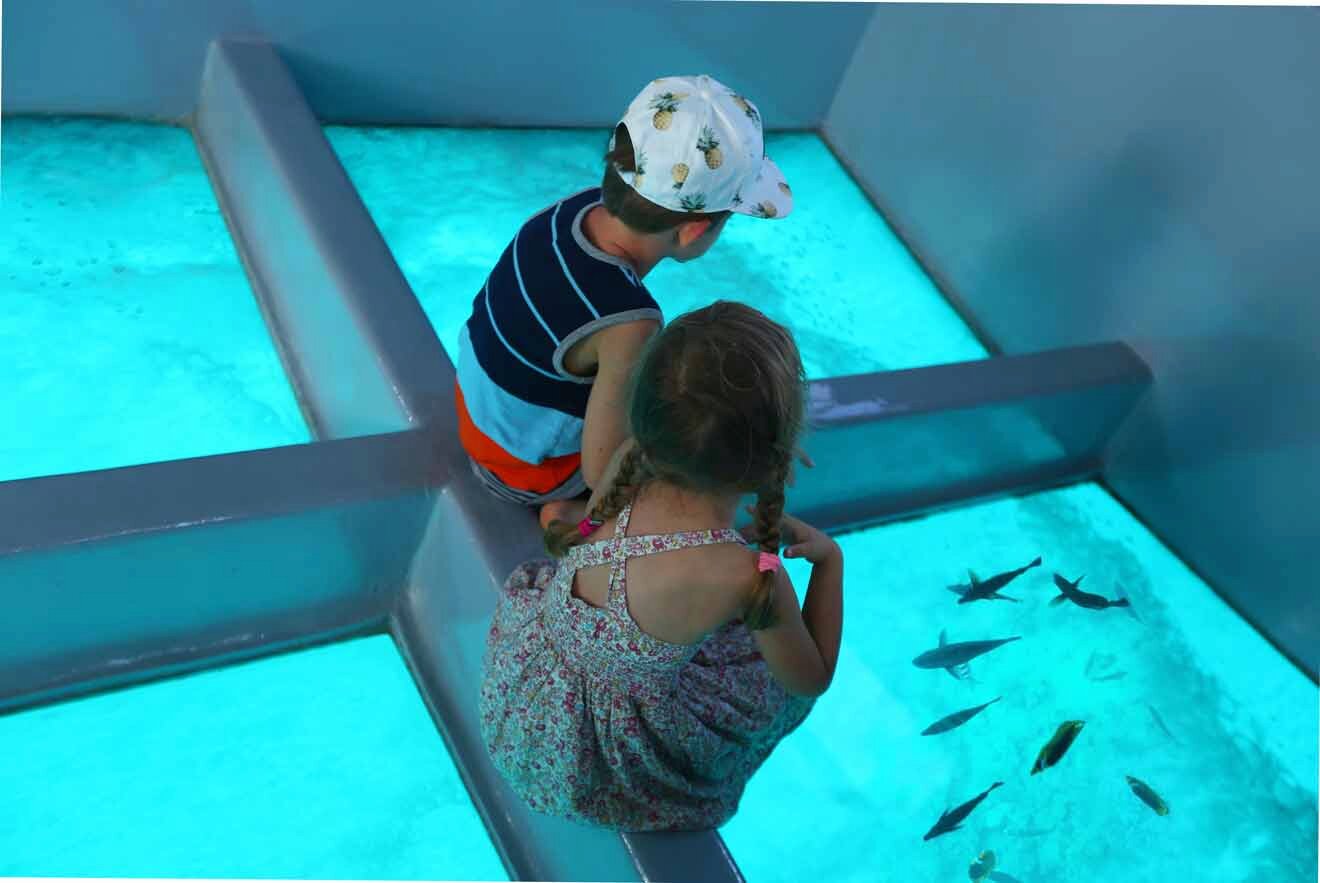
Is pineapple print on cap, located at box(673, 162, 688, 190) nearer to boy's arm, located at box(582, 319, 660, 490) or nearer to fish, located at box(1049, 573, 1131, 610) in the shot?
boy's arm, located at box(582, 319, 660, 490)

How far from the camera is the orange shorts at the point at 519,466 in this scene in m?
1.74

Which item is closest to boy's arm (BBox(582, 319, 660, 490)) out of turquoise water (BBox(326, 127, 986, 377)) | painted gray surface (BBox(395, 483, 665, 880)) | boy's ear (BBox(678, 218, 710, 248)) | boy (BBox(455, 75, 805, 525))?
boy (BBox(455, 75, 805, 525))

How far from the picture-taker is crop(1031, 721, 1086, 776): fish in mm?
2041

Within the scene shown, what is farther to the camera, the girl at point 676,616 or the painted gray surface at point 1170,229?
the painted gray surface at point 1170,229

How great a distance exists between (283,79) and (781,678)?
5.79 ft

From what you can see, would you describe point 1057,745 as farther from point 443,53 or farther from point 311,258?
point 443,53

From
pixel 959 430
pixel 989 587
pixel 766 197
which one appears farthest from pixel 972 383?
pixel 766 197

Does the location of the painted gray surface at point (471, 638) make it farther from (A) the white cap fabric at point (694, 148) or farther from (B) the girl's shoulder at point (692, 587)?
(A) the white cap fabric at point (694, 148)

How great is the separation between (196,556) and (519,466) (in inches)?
18.3

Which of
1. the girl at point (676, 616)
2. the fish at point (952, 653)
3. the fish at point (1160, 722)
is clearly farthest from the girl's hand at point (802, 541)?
the fish at point (1160, 722)

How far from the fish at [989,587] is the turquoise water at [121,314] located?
1.27 meters

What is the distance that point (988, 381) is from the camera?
2.45 meters

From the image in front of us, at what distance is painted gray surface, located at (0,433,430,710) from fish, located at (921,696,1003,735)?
906 millimetres

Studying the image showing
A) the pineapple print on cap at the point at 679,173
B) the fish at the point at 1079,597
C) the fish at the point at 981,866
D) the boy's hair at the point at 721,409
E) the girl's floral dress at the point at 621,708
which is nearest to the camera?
the boy's hair at the point at 721,409
